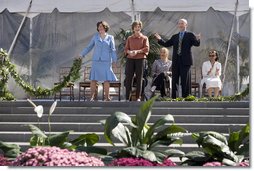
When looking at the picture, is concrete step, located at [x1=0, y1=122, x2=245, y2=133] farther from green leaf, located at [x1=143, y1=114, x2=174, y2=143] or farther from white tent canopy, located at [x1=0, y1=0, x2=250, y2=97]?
white tent canopy, located at [x1=0, y1=0, x2=250, y2=97]

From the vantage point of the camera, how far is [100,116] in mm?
8750

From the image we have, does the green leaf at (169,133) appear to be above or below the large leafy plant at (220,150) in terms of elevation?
above

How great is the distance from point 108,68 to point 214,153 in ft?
15.0

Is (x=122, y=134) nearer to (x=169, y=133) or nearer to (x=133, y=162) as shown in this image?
(x=169, y=133)

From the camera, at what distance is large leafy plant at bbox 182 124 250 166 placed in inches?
220

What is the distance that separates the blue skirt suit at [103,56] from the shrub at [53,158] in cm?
473

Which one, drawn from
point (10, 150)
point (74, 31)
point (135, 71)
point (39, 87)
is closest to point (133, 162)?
point (10, 150)

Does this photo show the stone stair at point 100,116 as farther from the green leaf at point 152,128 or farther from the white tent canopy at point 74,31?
the white tent canopy at point 74,31

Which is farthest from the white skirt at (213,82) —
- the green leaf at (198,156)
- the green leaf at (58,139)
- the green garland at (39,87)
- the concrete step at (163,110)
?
the green leaf at (58,139)

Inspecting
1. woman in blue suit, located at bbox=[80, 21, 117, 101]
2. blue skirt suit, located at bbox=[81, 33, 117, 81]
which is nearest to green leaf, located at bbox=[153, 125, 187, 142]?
woman in blue suit, located at bbox=[80, 21, 117, 101]

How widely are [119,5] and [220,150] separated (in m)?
8.59

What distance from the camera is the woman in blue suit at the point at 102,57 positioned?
988cm

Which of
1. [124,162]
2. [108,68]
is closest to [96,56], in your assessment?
[108,68]

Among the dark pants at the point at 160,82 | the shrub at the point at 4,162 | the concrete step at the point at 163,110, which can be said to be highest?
the dark pants at the point at 160,82
